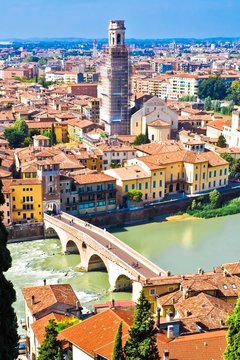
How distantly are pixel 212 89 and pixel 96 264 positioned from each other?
39.3 metres

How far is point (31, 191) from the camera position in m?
21.7

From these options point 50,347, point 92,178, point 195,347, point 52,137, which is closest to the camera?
point 50,347

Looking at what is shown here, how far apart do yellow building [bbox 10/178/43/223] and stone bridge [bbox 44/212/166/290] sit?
50 cm

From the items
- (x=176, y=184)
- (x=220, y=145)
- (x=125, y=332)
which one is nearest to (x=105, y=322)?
(x=125, y=332)

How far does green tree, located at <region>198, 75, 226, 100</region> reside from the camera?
55125 mm

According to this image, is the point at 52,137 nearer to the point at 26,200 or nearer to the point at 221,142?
the point at 221,142

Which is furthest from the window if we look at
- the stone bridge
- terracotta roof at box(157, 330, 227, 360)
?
terracotta roof at box(157, 330, 227, 360)

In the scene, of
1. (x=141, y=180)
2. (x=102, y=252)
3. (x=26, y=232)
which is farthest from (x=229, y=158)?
(x=102, y=252)

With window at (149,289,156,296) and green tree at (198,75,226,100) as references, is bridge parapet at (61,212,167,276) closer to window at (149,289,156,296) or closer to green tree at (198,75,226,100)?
window at (149,289,156,296)

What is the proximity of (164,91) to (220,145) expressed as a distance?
92.7ft

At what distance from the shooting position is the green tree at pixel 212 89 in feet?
181

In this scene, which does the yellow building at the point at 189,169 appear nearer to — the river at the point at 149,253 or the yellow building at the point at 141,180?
the yellow building at the point at 141,180

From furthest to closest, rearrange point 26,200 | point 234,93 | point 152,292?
point 234,93, point 26,200, point 152,292

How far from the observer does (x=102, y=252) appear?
698 inches
